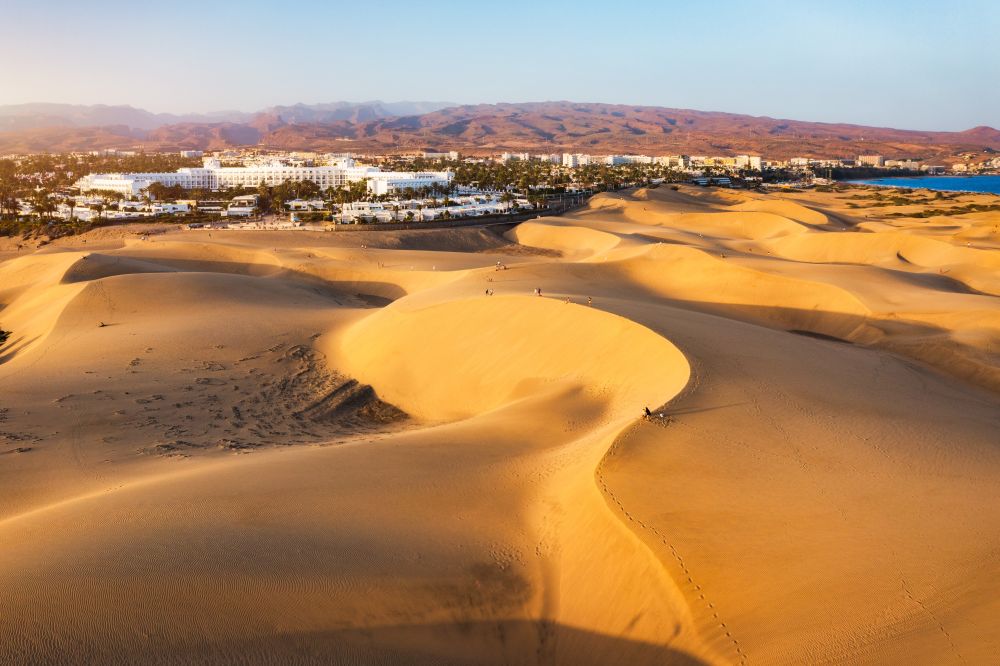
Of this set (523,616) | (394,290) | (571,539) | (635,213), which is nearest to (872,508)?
(571,539)

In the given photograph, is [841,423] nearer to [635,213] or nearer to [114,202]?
[635,213]

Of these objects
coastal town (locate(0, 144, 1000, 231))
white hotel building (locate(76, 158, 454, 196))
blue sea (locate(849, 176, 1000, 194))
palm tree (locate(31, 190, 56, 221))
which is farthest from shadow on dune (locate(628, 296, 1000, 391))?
blue sea (locate(849, 176, 1000, 194))

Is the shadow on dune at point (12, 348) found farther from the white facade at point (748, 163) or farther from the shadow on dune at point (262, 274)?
the white facade at point (748, 163)

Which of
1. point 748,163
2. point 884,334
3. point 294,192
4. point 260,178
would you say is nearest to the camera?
point 884,334

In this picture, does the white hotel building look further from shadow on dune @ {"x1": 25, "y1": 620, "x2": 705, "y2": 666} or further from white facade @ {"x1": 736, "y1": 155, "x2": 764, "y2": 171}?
white facade @ {"x1": 736, "y1": 155, "x2": 764, "y2": 171}

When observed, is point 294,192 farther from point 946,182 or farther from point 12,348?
point 946,182

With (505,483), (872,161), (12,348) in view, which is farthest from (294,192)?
(872,161)

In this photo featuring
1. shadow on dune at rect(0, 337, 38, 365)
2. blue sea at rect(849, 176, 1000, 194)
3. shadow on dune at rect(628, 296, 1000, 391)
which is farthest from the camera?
blue sea at rect(849, 176, 1000, 194)
